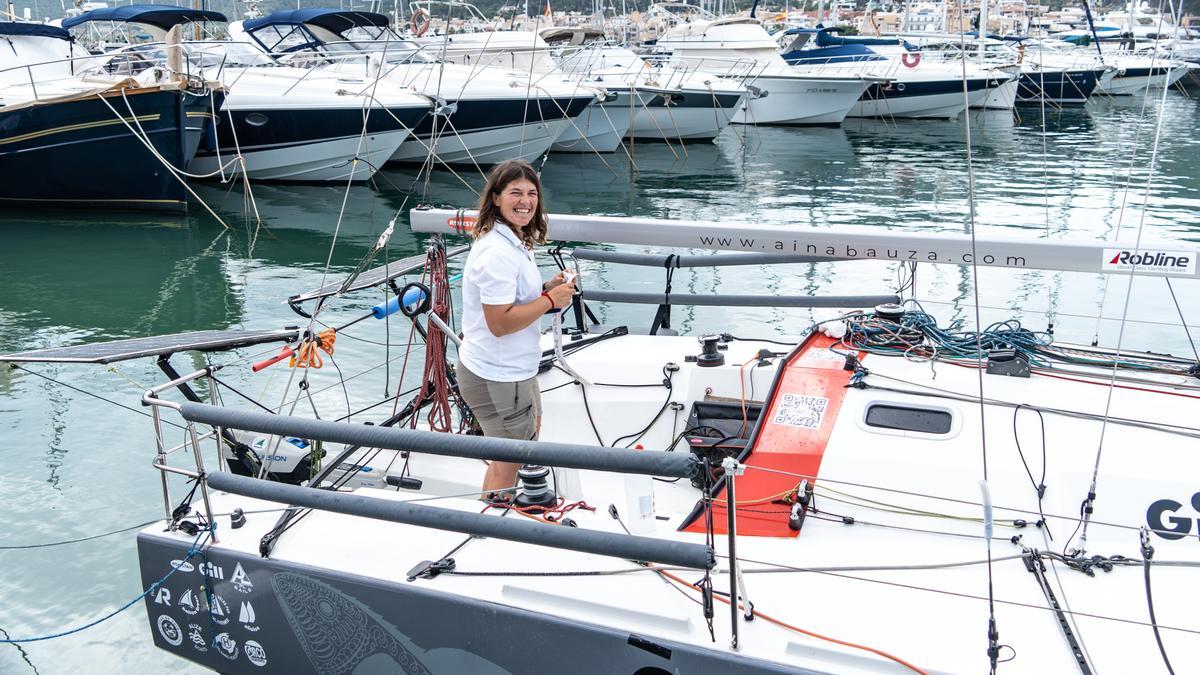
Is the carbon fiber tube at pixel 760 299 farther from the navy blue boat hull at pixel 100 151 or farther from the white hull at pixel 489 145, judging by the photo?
the white hull at pixel 489 145

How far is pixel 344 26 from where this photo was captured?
2083 centimetres

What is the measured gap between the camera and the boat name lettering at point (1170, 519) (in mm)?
3375

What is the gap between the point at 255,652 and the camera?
357 centimetres

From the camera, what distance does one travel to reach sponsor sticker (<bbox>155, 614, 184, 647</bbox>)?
3.67m

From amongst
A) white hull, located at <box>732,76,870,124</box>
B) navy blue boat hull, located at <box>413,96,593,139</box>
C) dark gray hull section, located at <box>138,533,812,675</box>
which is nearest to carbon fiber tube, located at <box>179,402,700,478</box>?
dark gray hull section, located at <box>138,533,812,675</box>

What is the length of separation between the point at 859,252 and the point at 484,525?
2052 mm

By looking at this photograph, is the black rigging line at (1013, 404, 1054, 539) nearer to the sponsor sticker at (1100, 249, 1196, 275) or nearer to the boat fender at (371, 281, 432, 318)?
the sponsor sticker at (1100, 249, 1196, 275)

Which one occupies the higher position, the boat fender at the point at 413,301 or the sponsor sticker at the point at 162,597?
the boat fender at the point at 413,301

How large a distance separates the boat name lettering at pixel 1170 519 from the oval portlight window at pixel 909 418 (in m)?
0.73

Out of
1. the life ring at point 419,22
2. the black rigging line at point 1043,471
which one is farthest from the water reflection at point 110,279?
the life ring at point 419,22

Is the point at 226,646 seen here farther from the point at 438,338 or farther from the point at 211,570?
the point at 438,338

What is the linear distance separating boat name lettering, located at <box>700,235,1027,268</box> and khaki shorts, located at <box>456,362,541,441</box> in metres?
1.13

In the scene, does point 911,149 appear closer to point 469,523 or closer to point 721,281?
point 721,281

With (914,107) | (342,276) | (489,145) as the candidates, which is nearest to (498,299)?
(342,276)
